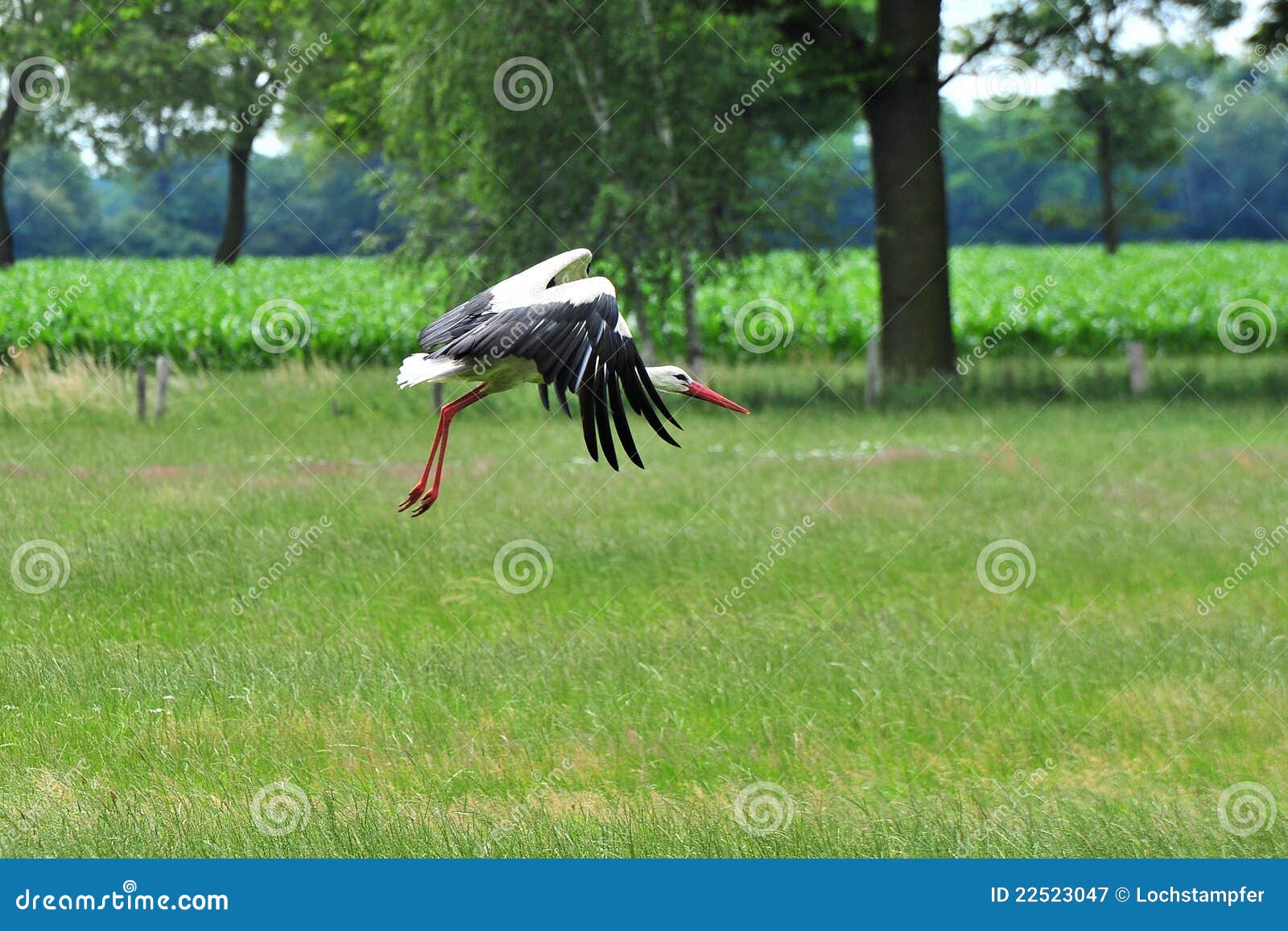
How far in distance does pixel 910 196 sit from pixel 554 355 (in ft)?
67.5

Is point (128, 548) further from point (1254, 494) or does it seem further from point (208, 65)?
point (208, 65)

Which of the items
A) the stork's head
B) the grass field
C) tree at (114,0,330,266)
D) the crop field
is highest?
tree at (114,0,330,266)

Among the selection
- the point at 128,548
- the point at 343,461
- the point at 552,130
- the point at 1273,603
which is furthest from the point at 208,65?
the point at 1273,603

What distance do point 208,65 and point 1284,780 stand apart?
50057 mm

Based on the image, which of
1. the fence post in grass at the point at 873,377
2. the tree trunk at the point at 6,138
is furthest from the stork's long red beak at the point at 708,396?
the tree trunk at the point at 6,138

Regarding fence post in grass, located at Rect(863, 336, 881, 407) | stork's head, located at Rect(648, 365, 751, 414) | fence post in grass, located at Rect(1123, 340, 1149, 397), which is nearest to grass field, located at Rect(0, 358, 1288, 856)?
stork's head, located at Rect(648, 365, 751, 414)

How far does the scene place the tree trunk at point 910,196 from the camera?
83.7ft

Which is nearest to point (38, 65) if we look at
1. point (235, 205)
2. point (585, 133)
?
point (235, 205)

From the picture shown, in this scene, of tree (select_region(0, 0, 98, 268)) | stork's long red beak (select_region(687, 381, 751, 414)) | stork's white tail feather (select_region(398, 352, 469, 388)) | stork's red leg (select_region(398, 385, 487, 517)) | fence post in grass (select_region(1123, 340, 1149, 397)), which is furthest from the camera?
tree (select_region(0, 0, 98, 268))

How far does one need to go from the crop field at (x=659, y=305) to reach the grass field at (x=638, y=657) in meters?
7.41

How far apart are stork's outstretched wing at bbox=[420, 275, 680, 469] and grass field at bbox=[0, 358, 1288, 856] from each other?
206 centimetres

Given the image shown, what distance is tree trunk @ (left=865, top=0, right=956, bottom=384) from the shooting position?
25.5m

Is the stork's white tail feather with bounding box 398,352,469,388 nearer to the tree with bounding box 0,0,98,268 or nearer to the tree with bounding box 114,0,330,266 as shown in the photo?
the tree with bounding box 0,0,98,268

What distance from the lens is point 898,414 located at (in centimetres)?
2375
